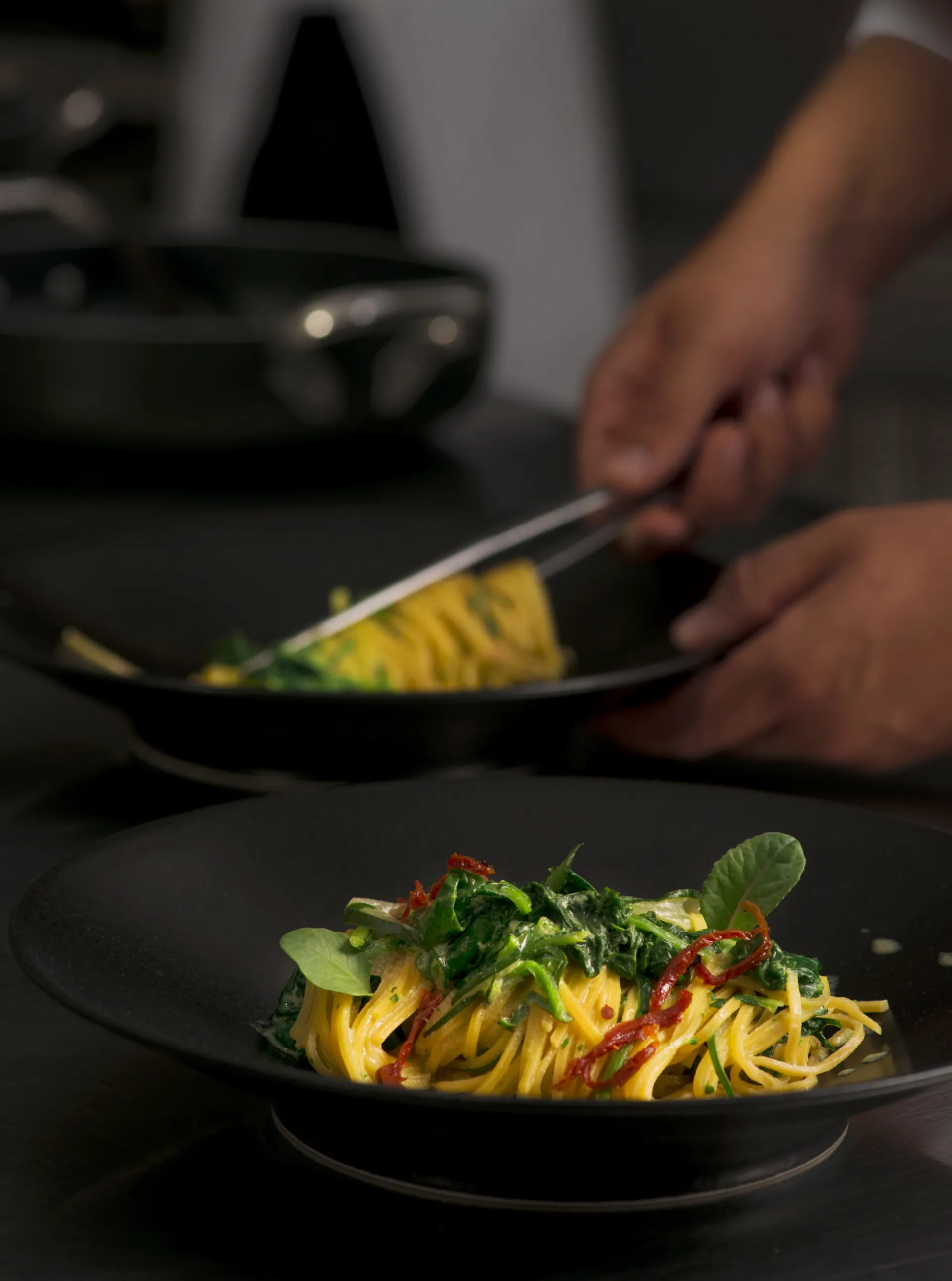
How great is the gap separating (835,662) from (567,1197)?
0.67m

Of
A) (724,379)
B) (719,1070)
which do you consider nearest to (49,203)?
(724,379)

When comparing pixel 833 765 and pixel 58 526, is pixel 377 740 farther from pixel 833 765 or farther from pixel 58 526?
pixel 58 526

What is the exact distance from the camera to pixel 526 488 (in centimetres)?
207

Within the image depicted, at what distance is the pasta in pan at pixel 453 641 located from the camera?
1391 mm

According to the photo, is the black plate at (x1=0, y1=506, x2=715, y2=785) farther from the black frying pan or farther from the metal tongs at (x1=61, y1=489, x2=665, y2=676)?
the black frying pan

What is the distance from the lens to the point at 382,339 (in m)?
1.96

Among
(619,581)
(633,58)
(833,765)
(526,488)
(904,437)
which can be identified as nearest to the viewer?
(833,765)

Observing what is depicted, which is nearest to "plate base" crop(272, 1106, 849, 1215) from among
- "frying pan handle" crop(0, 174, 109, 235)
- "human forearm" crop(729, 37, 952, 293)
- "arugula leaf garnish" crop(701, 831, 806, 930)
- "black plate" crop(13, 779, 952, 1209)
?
"black plate" crop(13, 779, 952, 1209)

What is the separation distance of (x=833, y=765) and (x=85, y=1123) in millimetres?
715

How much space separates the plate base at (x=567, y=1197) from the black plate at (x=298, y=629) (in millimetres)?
407

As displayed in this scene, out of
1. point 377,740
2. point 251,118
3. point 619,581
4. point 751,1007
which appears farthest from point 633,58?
point 751,1007

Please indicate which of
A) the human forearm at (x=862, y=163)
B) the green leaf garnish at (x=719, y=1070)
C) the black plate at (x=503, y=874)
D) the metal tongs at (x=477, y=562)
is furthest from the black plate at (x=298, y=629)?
the human forearm at (x=862, y=163)

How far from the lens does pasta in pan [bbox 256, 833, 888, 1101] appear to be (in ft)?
2.62

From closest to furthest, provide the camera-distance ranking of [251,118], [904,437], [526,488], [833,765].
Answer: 1. [833,765]
2. [526,488]
3. [251,118]
4. [904,437]
